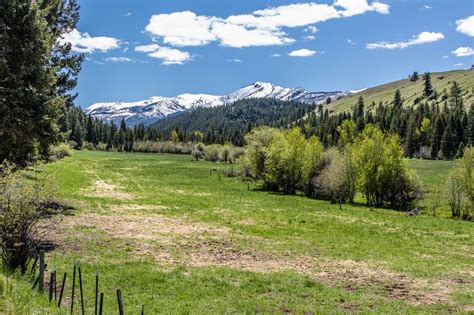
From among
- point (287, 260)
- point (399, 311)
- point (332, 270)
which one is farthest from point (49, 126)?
point (399, 311)

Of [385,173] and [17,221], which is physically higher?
[385,173]

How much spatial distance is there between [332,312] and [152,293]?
7211 millimetres

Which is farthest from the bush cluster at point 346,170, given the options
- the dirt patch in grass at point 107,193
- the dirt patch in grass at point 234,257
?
the dirt patch in grass at point 234,257

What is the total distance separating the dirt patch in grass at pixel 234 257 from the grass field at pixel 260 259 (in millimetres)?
58

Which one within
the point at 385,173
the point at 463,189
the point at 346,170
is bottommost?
the point at 463,189

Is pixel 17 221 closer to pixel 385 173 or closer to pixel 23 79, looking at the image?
pixel 23 79

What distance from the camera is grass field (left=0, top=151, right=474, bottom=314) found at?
687 inches

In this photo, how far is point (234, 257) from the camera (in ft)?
82.1

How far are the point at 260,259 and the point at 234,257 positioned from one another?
4.95 ft

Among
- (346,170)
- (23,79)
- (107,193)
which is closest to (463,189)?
(346,170)

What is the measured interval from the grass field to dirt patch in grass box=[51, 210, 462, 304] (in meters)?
0.06

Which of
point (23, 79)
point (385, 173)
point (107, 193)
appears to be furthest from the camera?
point (385, 173)

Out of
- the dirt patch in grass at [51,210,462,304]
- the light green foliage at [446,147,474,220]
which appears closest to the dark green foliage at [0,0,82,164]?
the dirt patch in grass at [51,210,462,304]

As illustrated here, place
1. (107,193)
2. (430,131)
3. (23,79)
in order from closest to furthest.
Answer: (23,79) < (107,193) < (430,131)
